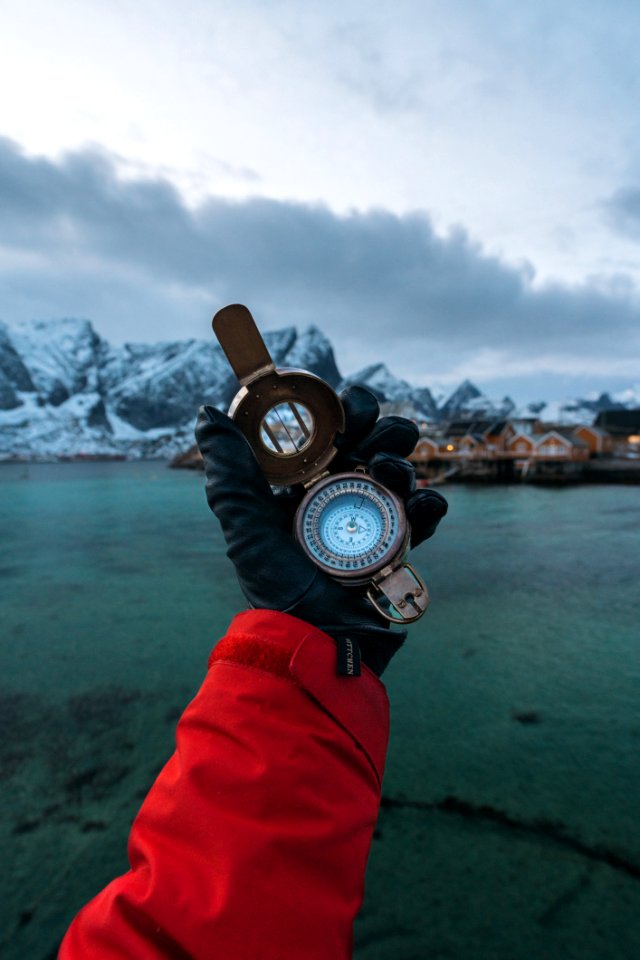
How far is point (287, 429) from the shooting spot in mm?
2660

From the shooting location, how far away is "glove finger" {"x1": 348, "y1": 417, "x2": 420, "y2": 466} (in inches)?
107

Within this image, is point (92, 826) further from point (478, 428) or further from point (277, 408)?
point (478, 428)

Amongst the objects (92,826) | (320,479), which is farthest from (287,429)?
(92,826)

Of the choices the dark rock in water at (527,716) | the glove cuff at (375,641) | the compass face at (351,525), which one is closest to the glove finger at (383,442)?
the compass face at (351,525)

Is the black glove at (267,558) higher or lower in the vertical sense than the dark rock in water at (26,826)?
higher

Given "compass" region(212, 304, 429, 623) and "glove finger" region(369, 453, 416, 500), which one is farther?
"glove finger" region(369, 453, 416, 500)

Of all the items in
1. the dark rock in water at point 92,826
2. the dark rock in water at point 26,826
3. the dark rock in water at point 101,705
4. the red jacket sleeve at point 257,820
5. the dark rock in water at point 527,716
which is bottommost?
the dark rock in water at point 101,705

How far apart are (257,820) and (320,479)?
1.51 metres

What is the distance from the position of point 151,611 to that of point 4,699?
5.72 m

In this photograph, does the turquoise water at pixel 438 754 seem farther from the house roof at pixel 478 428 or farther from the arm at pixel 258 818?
the house roof at pixel 478 428

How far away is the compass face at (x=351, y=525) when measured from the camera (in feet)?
7.79

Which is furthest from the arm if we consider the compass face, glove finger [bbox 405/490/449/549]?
glove finger [bbox 405/490/449/549]

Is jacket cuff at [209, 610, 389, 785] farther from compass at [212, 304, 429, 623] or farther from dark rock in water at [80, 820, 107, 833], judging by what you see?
dark rock in water at [80, 820, 107, 833]

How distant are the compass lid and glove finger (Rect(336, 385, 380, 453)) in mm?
98
